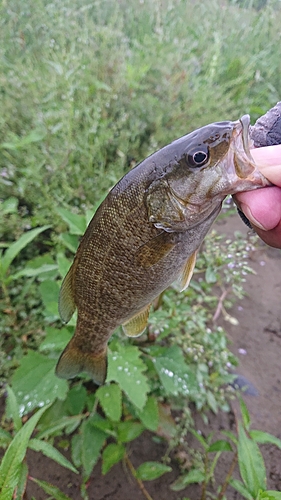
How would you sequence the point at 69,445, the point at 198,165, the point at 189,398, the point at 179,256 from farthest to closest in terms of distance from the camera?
the point at 189,398 < the point at 69,445 < the point at 179,256 < the point at 198,165

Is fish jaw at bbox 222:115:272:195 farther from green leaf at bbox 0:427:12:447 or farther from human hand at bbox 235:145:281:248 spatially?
green leaf at bbox 0:427:12:447

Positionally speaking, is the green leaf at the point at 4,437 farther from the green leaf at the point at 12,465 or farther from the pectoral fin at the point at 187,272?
the pectoral fin at the point at 187,272

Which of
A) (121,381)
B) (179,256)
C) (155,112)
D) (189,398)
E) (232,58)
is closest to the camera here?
(179,256)

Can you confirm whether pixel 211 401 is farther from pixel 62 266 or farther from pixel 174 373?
pixel 62 266

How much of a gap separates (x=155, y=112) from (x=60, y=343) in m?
2.04

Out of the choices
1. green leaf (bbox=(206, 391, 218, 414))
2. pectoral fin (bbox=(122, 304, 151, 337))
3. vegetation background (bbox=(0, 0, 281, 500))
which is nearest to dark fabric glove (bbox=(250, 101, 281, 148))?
pectoral fin (bbox=(122, 304, 151, 337))

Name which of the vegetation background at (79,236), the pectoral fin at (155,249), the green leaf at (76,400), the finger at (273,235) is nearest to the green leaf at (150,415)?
the vegetation background at (79,236)

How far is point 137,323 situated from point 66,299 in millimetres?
273

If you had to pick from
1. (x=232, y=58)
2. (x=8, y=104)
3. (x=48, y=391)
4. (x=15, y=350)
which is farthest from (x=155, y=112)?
(x=48, y=391)

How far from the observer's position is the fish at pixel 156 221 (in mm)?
944

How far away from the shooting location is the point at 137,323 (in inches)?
51.4

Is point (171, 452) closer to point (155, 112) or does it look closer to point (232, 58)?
point (155, 112)

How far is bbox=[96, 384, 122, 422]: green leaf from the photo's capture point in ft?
4.62

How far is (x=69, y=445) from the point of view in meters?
1.77
